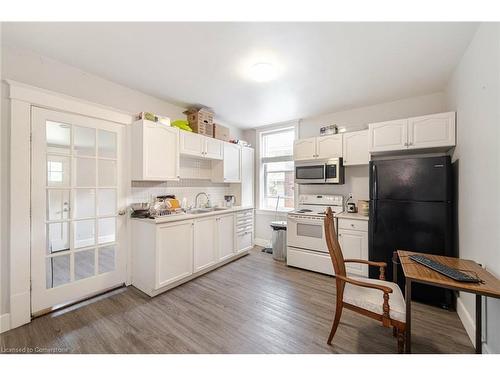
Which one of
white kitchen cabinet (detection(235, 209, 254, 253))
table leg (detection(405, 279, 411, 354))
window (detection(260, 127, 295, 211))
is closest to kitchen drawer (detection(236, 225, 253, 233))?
white kitchen cabinet (detection(235, 209, 254, 253))

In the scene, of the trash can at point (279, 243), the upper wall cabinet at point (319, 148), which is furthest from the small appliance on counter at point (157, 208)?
the upper wall cabinet at point (319, 148)

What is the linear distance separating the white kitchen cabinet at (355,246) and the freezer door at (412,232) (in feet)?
0.74

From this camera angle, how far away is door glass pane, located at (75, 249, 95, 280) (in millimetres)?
2309

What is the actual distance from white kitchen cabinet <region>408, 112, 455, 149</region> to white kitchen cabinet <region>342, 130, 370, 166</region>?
55 cm

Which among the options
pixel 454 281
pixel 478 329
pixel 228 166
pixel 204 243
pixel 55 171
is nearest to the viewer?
pixel 454 281

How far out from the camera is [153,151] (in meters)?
2.67

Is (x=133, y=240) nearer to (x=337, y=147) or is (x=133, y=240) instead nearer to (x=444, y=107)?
(x=337, y=147)

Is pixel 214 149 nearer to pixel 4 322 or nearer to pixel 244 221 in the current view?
pixel 244 221

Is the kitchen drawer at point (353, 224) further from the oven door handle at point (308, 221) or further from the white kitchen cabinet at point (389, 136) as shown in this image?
the white kitchen cabinet at point (389, 136)

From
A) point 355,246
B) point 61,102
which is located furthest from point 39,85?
point 355,246

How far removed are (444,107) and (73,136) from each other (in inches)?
181

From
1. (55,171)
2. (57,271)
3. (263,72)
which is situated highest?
(263,72)

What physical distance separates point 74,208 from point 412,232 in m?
3.78
